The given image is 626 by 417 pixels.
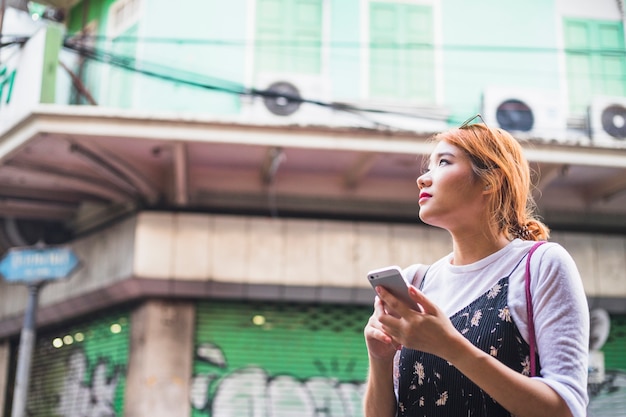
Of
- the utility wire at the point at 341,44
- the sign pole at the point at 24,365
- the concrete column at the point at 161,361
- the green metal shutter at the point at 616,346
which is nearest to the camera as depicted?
the sign pole at the point at 24,365

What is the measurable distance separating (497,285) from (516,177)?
0.28 meters

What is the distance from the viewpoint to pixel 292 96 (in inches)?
352

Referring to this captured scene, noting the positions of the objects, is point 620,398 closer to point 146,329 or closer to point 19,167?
point 146,329

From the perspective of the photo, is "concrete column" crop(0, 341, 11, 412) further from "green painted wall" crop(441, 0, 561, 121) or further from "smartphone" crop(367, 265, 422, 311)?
"smartphone" crop(367, 265, 422, 311)

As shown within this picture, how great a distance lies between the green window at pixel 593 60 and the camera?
982 centimetres

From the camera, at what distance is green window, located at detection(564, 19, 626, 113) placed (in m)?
9.82

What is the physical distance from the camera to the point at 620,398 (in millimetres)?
9742

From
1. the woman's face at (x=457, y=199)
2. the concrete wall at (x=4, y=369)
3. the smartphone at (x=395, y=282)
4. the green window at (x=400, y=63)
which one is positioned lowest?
the smartphone at (x=395, y=282)

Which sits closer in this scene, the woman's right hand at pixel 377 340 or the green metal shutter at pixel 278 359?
the woman's right hand at pixel 377 340

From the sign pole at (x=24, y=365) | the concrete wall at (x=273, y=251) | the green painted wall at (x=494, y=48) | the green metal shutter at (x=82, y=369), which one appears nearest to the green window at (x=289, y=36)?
the green painted wall at (x=494, y=48)

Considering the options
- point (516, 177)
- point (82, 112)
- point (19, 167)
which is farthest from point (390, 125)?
point (516, 177)

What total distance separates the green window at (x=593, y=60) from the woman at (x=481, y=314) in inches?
327

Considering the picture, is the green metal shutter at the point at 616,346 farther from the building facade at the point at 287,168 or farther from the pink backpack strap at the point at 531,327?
the pink backpack strap at the point at 531,327

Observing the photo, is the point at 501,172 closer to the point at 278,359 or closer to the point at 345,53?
the point at 345,53
